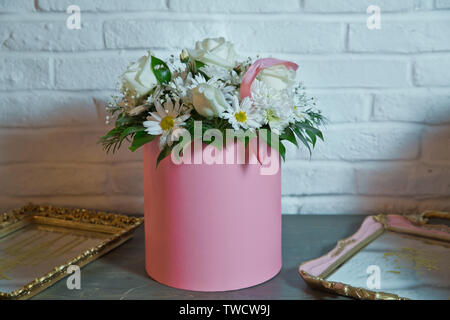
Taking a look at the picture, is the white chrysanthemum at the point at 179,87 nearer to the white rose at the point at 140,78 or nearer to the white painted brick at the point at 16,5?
the white rose at the point at 140,78

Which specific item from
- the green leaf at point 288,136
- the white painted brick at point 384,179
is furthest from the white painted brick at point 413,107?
the green leaf at point 288,136

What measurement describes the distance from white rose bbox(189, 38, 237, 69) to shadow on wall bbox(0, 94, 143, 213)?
14.3 inches

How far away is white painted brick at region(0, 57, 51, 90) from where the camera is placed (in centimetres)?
95

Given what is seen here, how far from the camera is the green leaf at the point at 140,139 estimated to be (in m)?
0.63

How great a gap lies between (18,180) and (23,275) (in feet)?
1.19

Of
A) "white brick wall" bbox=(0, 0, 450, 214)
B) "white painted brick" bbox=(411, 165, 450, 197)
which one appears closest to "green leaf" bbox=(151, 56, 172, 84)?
"white brick wall" bbox=(0, 0, 450, 214)

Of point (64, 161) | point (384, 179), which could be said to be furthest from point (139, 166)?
point (384, 179)

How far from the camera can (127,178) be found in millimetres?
993

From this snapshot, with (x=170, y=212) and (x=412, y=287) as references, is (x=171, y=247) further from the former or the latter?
(x=412, y=287)

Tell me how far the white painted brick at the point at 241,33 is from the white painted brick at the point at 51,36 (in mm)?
34

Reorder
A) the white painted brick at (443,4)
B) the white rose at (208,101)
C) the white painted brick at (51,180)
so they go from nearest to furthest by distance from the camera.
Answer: the white rose at (208,101)
the white painted brick at (443,4)
the white painted brick at (51,180)

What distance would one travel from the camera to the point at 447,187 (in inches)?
38.3

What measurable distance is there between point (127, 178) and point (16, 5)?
0.42m
